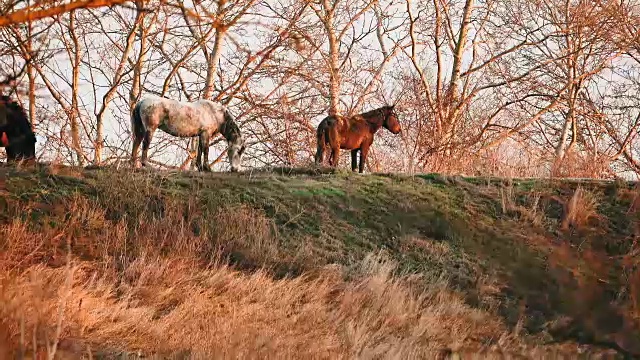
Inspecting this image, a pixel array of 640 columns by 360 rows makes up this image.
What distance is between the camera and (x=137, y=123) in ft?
37.6

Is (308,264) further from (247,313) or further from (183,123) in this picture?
(183,123)

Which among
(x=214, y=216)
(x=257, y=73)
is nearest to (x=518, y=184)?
(x=214, y=216)

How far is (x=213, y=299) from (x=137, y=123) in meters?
5.28

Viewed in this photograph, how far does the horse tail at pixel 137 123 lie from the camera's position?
1138 centimetres

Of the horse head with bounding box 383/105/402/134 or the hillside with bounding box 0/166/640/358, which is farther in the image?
the horse head with bounding box 383/105/402/134

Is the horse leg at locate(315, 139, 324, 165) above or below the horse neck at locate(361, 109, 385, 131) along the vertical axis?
below

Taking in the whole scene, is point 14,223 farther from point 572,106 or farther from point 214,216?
point 572,106

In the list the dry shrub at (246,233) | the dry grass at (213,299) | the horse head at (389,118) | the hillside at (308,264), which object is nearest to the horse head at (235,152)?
the hillside at (308,264)

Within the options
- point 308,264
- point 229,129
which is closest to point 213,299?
point 308,264

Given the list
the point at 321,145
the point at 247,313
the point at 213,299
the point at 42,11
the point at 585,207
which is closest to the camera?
the point at 42,11

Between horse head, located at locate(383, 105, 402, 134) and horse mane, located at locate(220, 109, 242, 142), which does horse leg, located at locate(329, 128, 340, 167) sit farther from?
horse mane, located at locate(220, 109, 242, 142)

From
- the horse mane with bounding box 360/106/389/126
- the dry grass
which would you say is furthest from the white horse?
the dry grass

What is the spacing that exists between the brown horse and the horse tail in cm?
294

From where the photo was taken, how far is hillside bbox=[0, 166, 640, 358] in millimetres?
3697
